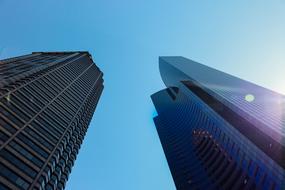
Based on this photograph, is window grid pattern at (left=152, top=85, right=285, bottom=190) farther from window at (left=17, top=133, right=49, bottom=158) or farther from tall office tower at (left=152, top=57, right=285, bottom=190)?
window at (left=17, top=133, right=49, bottom=158)

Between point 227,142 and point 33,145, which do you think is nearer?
point 33,145

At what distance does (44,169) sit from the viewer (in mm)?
57531

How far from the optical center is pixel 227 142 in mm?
84875

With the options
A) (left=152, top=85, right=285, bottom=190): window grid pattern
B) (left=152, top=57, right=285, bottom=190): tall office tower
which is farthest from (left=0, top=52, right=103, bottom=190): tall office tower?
(left=152, top=57, right=285, bottom=190): tall office tower

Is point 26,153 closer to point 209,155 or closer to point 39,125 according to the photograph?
point 39,125

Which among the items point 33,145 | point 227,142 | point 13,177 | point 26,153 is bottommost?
point 227,142

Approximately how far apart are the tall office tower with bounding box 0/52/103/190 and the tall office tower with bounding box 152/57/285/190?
4661cm

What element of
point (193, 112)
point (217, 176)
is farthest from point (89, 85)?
point (217, 176)

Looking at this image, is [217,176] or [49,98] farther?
[217,176]

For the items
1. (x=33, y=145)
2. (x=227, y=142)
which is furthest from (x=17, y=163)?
(x=227, y=142)

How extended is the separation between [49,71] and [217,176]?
226 ft

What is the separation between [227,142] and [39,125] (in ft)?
180

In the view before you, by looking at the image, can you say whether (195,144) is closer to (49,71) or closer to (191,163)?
(191,163)

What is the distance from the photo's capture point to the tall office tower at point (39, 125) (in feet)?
172
